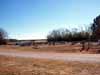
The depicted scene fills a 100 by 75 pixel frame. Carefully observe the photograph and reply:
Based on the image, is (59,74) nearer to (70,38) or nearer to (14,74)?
(14,74)

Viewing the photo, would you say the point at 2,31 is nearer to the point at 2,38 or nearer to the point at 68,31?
the point at 2,38

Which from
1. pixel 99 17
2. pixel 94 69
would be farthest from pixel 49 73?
pixel 99 17

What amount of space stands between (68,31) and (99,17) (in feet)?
120

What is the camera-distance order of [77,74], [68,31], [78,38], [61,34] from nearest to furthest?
[77,74]
[78,38]
[68,31]
[61,34]

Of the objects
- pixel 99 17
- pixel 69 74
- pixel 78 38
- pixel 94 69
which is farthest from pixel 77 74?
pixel 78 38

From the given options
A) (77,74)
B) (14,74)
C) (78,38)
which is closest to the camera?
(77,74)

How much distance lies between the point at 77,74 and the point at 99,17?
58.4m

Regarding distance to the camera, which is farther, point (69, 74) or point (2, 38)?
point (2, 38)

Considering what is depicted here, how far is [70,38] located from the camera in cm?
9838

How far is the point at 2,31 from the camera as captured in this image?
109 meters

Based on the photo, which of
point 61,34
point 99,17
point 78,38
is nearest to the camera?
point 99,17

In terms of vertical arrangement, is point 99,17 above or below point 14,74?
above

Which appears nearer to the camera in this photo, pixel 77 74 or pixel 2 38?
pixel 77 74

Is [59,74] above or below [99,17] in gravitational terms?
below
